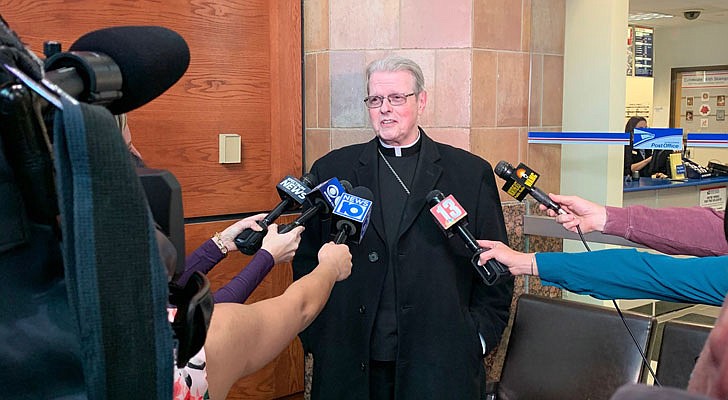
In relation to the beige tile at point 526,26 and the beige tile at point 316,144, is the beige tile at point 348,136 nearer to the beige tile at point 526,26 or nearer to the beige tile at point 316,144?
the beige tile at point 316,144

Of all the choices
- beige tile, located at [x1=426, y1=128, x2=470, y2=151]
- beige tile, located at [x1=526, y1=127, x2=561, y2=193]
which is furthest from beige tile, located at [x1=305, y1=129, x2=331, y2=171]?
beige tile, located at [x1=526, y1=127, x2=561, y2=193]

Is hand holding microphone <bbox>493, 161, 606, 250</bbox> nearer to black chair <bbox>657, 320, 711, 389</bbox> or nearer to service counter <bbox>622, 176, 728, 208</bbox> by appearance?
black chair <bbox>657, 320, 711, 389</bbox>

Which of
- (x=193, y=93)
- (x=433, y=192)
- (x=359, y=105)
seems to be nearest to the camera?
(x=433, y=192)

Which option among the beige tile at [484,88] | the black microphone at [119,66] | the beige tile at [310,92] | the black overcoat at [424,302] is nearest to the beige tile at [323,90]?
the beige tile at [310,92]

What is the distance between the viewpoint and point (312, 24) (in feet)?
10.9

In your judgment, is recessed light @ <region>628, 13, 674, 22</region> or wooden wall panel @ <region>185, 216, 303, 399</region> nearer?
wooden wall panel @ <region>185, 216, 303, 399</region>

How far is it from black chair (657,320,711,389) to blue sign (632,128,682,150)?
0.91 m

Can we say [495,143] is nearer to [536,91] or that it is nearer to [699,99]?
[536,91]

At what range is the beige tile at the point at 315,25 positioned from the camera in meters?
3.29

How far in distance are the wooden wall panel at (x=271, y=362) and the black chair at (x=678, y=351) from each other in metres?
1.52

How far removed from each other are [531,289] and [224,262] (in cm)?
126

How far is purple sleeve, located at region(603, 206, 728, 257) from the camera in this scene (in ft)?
6.57

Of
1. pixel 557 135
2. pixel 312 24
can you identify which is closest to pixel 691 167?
pixel 557 135

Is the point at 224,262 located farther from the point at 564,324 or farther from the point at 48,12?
the point at 564,324
